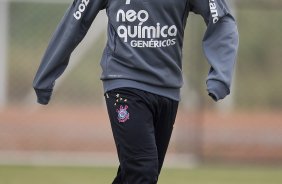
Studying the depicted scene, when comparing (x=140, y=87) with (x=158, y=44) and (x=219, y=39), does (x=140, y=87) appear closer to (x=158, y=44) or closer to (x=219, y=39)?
(x=158, y=44)

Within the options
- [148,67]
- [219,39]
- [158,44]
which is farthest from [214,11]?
[148,67]

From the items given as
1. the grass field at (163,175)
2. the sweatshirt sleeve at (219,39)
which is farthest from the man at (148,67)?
the grass field at (163,175)

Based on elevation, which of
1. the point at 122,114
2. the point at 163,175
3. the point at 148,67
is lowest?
the point at 122,114

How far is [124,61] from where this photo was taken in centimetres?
571

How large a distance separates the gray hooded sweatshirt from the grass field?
12.0ft

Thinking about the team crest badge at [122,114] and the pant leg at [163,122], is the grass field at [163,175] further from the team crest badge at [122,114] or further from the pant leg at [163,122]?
the team crest badge at [122,114]

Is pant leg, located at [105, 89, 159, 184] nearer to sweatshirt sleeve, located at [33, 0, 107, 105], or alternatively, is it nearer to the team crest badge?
the team crest badge

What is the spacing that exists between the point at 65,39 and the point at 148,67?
0.62m

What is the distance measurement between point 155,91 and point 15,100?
7482 mm

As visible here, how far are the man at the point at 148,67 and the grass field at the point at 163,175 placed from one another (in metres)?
3.64

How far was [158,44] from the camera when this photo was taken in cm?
574

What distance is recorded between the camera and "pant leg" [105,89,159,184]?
559cm

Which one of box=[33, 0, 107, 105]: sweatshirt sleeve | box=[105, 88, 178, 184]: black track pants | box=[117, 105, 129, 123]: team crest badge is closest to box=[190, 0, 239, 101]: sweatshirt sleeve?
box=[105, 88, 178, 184]: black track pants

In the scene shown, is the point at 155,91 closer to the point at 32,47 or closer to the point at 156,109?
the point at 156,109
